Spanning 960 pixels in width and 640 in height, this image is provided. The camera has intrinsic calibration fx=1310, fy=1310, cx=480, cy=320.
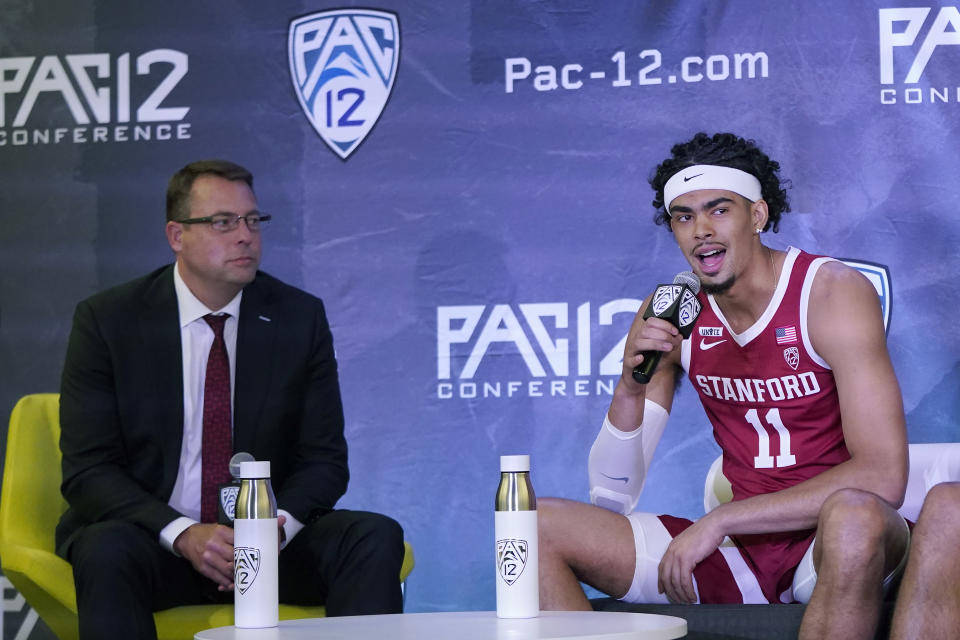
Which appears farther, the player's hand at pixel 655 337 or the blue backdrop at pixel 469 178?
the blue backdrop at pixel 469 178

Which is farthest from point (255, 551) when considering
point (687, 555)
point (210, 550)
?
point (687, 555)

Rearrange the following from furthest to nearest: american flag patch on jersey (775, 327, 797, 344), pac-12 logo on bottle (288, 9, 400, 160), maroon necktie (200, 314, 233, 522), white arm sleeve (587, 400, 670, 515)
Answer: pac-12 logo on bottle (288, 9, 400, 160) < maroon necktie (200, 314, 233, 522) < white arm sleeve (587, 400, 670, 515) < american flag patch on jersey (775, 327, 797, 344)

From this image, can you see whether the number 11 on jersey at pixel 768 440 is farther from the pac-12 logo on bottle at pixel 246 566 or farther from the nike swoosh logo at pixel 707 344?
the pac-12 logo on bottle at pixel 246 566

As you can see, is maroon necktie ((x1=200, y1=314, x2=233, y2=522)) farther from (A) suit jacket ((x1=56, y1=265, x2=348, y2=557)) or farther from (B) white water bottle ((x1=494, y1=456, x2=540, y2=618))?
(B) white water bottle ((x1=494, y1=456, x2=540, y2=618))

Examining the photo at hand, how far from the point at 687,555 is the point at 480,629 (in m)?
0.70

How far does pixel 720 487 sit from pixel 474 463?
2.84ft

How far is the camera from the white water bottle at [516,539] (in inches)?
80.5

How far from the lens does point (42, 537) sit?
3.12 metres

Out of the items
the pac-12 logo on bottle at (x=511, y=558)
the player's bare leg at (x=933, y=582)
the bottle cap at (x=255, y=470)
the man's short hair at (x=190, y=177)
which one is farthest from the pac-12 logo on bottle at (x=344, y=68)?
the player's bare leg at (x=933, y=582)

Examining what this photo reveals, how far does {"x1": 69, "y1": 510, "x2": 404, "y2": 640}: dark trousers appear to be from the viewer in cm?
272

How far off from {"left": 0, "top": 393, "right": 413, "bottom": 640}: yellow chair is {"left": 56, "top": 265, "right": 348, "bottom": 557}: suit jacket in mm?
77

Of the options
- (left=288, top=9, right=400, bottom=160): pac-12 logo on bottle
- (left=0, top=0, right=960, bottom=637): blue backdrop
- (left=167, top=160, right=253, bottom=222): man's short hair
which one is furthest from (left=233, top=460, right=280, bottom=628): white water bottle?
(left=288, top=9, right=400, bottom=160): pac-12 logo on bottle

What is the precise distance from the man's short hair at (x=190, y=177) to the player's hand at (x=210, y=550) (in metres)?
0.86

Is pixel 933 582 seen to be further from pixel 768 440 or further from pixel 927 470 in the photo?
pixel 927 470
